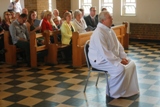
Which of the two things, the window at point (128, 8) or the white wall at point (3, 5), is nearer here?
the white wall at point (3, 5)

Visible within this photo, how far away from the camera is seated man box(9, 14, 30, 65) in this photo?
6.38 m

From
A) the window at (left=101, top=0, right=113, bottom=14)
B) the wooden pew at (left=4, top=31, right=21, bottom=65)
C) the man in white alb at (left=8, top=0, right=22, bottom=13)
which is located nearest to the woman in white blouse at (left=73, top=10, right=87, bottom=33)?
the wooden pew at (left=4, top=31, right=21, bottom=65)

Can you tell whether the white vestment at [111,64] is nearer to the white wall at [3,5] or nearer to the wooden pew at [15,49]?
the wooden pew at [15,49]

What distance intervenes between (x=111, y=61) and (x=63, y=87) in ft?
3.51

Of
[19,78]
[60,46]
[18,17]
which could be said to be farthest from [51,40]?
[19,78]

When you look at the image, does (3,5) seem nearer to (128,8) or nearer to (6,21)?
(6,21)

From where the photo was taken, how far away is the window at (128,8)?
33.0 ft

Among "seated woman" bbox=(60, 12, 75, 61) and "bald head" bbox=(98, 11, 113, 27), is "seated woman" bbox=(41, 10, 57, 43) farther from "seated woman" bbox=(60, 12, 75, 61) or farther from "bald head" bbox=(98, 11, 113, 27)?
"bald head" bbox=(98, 11, 113, 27)

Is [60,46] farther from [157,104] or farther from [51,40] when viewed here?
[157,104]

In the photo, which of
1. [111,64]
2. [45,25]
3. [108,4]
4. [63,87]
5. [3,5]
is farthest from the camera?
[108,4]

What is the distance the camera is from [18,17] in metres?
6.59

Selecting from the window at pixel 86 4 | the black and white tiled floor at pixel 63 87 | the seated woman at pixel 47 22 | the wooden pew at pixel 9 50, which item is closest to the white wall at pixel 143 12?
the window at pixel 86 4

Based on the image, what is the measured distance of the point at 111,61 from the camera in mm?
4289

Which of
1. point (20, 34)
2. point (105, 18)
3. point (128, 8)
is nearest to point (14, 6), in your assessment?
point (20, 34)
